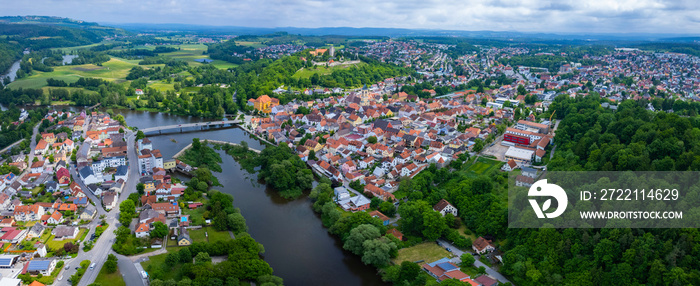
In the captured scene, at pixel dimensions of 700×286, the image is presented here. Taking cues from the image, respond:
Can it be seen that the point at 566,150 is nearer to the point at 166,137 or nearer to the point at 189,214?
the point at 189,214

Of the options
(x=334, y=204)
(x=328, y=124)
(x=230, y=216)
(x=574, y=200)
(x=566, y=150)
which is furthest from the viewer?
(x=328, y=124)

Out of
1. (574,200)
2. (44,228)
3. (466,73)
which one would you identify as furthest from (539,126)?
(466,73)

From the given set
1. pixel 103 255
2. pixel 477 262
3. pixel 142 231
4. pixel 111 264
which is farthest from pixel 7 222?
pixel 477 262

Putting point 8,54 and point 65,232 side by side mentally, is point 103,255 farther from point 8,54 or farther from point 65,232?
point 8,54

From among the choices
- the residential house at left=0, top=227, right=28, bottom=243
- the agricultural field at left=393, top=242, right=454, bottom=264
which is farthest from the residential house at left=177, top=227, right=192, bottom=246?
the agricultural field at left=393, top=242, right=454, bottom=264

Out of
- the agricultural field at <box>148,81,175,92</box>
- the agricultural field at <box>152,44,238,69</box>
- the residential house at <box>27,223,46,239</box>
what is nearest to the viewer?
the residential house at <box>27,223,46,239</box>

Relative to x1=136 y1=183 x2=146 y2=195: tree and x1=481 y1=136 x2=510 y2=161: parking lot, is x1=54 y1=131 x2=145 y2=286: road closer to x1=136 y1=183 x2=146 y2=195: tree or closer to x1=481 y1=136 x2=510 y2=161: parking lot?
x1=136 y1=183 x2=146 y2=195: tree

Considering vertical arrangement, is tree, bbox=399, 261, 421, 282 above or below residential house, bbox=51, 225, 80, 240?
above
